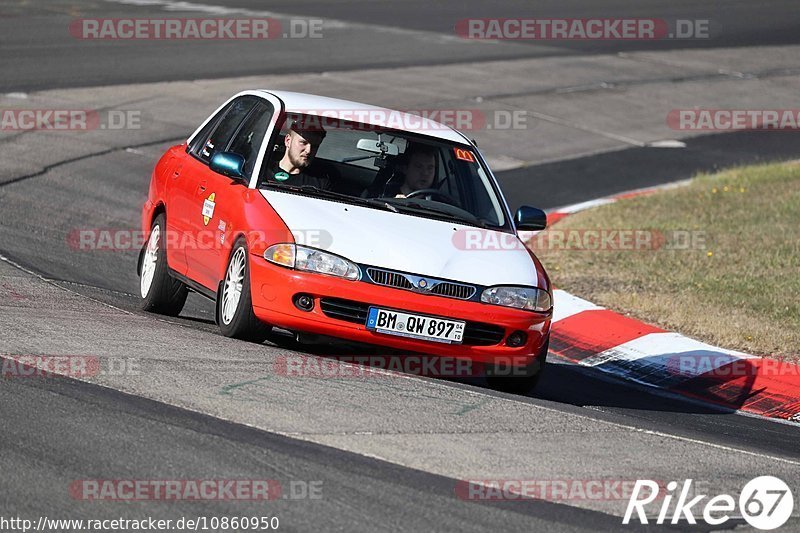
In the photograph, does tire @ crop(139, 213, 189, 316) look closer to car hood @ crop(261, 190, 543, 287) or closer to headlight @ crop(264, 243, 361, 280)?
car hood @ crop(261, 190, 543, 287)

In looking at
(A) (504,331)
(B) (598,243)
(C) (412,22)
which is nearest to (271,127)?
(A) (504,331)

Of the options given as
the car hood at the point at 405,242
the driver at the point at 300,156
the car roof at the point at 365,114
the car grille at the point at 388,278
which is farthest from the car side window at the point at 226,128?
the car grille at the point at 388,278

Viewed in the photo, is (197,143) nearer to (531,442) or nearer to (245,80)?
(531,442)

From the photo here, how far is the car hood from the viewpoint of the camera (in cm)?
788

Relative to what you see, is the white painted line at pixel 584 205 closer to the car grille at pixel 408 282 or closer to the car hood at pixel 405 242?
the car hood at pixel 405 242

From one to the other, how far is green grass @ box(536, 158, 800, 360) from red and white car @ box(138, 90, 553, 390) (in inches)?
93.6

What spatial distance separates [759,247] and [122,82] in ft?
34.8

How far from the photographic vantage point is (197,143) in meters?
9.91

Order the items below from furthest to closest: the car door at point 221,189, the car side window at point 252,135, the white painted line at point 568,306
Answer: the white painted line at point 568,306, the car side window at point 252,135, the car door at point 221,189

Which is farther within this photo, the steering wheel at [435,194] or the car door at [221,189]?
the steering wheel at [435,194]

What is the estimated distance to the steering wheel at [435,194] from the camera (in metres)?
8.89

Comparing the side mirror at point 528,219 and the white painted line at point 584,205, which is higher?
the side mirror at point 528,219

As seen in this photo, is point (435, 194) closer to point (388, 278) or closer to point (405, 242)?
point (405, 242)

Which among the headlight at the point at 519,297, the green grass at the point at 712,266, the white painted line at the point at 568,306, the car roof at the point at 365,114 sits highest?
the car roof at the point at 365,114
